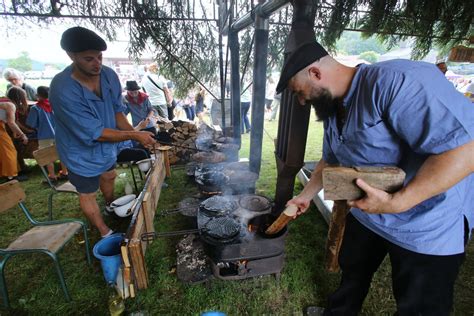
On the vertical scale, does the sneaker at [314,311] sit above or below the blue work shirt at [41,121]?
below

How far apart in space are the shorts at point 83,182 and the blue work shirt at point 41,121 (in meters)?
3.46

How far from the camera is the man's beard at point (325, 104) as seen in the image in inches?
58.7

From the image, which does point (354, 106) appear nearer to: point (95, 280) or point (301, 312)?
point (301, 312)

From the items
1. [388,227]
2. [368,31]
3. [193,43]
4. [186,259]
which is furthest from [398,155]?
[193,43]

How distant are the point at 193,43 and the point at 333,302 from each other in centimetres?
578

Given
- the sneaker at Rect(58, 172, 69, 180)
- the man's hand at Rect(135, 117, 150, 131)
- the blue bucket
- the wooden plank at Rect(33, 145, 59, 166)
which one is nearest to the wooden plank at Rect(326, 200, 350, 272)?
the blue bucket

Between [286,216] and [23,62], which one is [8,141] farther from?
[23,62]

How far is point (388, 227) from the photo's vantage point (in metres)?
1.51

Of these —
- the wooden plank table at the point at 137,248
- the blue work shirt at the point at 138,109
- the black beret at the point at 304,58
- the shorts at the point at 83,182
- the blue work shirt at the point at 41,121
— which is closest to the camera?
the black beret at the point at 304,58

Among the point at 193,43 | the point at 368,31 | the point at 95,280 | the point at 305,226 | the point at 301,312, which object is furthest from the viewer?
the point at 193,43

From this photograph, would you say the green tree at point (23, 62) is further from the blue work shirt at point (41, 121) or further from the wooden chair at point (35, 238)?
the wooden chair at point (35, 238)

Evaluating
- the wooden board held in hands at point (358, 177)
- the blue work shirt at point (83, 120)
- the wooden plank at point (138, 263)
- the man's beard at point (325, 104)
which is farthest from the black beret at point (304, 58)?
the blue work shirt at point (83, 120)

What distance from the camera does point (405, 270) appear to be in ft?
4.95

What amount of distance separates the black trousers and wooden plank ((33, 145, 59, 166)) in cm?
402
